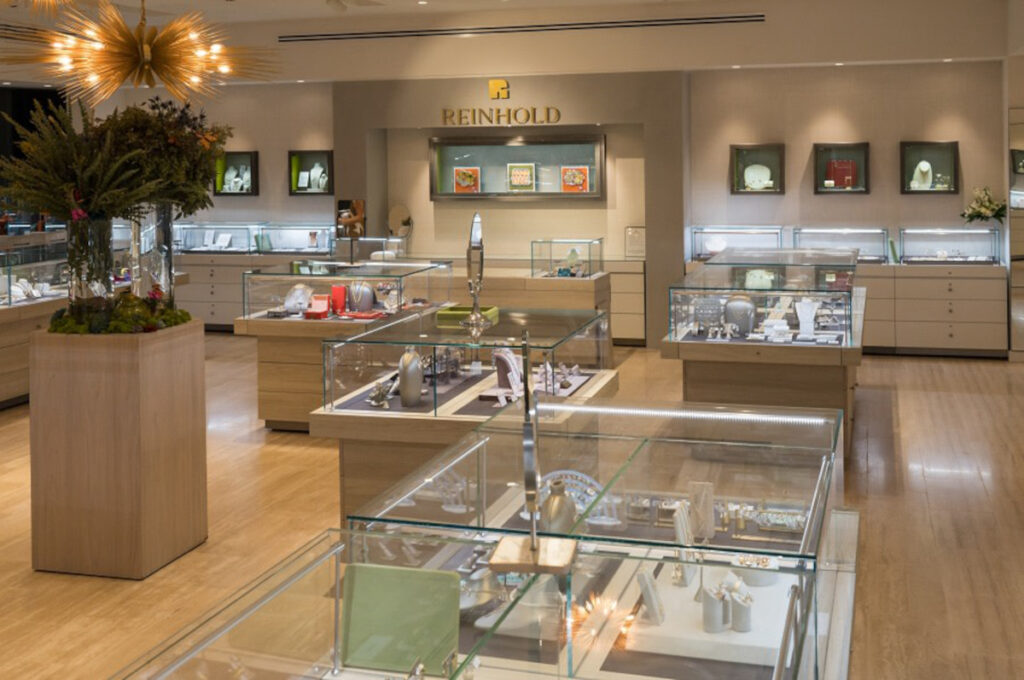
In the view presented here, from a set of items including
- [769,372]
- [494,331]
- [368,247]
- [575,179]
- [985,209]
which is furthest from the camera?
[575,179]

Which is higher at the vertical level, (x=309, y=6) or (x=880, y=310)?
(x=309, y=6)

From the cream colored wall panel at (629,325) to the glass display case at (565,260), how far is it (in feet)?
3.43

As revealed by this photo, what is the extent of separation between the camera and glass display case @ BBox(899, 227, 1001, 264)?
11281mm

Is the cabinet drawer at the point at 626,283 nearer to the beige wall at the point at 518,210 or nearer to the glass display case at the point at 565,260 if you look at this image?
the beige wall at the point at 518,210

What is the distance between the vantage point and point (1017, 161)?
10461 millimetres

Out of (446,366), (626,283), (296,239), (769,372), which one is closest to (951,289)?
(626,283)

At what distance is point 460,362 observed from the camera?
603 centimetres

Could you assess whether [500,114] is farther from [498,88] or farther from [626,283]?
[626,283]

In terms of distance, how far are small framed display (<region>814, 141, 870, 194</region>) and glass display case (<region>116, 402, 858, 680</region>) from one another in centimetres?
876

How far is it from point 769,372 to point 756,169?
16.4 feet

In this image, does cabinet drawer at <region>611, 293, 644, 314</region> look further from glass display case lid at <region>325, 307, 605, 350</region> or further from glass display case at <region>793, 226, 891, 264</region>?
glass display case lid at <region>325, 307, 605, 350</region>

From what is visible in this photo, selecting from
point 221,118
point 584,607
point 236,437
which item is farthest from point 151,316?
point 221,118

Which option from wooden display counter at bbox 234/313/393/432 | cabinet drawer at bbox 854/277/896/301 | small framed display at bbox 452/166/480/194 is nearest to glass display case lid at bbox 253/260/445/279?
wooden display counter at bbox 234/313/393/432

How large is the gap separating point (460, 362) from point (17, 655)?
2.41 meters
